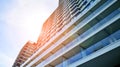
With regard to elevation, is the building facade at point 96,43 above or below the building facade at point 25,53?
below

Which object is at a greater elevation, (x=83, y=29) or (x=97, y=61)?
(x=83, y=29)

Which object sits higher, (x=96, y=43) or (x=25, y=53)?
(x=25, y=53)

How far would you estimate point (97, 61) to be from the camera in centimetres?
1136

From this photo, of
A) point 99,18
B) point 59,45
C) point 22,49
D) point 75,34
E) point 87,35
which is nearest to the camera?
point 87,35

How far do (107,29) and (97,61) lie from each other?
423 centimetres

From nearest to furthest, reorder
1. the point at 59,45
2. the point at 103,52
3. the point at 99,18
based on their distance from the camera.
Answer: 1. the point at 103,52
2. the point at 99,18
3. the point at 59,45

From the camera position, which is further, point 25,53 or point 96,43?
point 25,53

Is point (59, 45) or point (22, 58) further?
point (22, 58)

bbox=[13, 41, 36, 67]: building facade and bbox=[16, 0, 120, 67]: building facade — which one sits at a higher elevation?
bbox=[13, 41, 36, 67]: building facade

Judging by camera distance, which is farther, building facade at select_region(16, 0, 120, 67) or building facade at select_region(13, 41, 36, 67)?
building facade at select_region(13, 41, 36, 67)

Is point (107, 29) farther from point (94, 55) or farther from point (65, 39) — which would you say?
point (65, 39)

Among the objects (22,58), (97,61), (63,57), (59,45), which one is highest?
(22,58)

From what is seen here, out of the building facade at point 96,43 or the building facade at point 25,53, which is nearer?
the building facade at point 96,43

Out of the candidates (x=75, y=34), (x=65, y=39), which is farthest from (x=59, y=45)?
(x=75, y=34)
